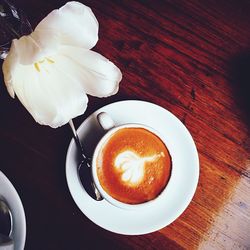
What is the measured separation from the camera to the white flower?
1.77 feet

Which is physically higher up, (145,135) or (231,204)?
(145,135)

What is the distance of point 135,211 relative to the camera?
86 cm

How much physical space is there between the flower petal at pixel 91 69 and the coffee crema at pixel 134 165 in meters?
0.20

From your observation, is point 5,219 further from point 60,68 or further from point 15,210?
point 60,68

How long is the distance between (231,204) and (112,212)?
28cm

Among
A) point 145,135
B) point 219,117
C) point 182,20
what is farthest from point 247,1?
point 145,135

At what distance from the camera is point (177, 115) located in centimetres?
90

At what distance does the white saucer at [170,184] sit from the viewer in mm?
855

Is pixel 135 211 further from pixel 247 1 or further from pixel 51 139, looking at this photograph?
pixel 247 1

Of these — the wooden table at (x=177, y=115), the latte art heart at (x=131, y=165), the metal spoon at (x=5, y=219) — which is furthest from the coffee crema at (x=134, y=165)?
the metal spoon at (x=5, y=219)

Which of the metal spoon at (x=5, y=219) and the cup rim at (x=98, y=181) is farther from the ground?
the cup rim at (x=98, y=181)

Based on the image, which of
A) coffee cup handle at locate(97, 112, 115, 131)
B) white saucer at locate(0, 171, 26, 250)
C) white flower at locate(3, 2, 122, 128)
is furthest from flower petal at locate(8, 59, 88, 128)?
white saucer at locate(0, 171, 26, 250)

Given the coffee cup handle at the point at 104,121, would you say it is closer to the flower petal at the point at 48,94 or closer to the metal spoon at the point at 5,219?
the flower petal at the point at 48,94

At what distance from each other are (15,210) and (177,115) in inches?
16.7
